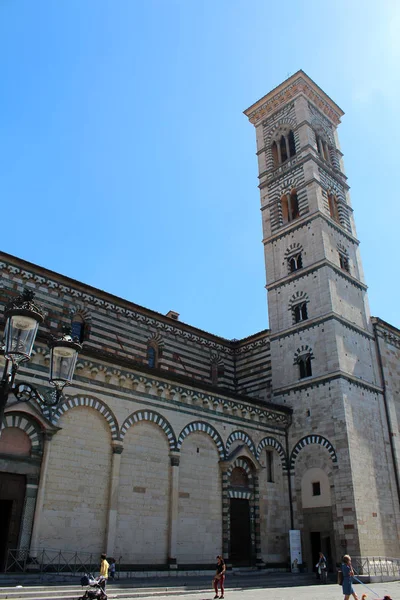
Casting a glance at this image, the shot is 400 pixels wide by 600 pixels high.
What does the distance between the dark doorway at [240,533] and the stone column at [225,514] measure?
19.1 inches

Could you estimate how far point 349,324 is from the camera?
2448 centimetres

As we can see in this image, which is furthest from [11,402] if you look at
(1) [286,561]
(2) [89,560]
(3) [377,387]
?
(3) [377,387]

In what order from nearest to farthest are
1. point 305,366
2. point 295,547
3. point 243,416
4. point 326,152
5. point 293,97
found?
point 295,547 < point 243,416 < point 305,366 < point 326,152 < point 293,97

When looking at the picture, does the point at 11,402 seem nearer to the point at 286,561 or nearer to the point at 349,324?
the point at 286,561

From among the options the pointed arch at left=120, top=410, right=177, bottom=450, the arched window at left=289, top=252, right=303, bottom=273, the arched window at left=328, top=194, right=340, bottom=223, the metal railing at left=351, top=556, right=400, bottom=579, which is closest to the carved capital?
the pointed arch at left=120, top=410, right=177, bottom=450

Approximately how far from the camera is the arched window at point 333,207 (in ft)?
93.3

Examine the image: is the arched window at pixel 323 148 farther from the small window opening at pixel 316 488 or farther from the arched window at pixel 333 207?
the small window opening at pixel 316 488

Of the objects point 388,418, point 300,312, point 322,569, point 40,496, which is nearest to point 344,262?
point 300,312

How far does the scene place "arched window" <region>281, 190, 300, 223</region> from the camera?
28.3m

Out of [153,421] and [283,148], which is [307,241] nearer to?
[283,148]

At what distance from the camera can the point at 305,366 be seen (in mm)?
24297

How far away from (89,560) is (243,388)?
13.9m

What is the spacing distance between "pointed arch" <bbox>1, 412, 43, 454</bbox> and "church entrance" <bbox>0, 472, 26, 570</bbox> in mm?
889

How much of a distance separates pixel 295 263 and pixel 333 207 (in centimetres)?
452
